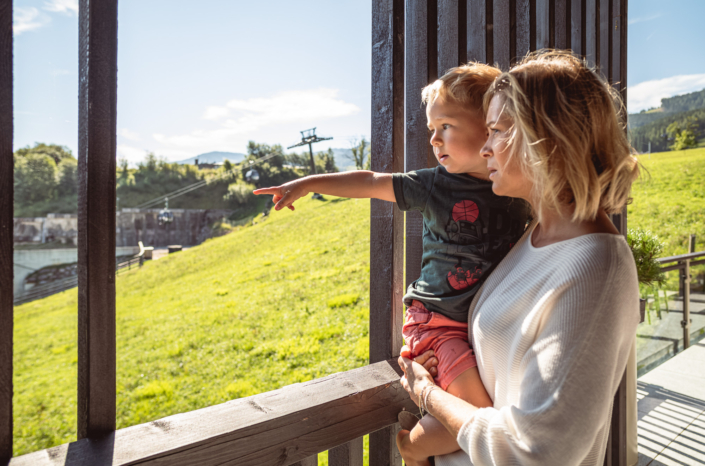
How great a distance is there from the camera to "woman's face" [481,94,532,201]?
0.69 meters

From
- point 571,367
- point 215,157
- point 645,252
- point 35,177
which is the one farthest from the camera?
point 215,157

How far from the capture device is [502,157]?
0.71 metres

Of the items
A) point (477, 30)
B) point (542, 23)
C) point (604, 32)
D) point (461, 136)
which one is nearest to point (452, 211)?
point (461, 136)

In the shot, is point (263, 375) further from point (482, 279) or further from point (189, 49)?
point (189, 49)

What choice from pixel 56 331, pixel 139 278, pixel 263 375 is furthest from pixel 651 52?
pixel 56 331

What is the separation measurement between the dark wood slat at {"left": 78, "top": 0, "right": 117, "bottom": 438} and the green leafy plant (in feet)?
7.76

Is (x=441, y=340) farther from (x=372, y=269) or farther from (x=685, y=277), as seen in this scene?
(x=685, y=277)

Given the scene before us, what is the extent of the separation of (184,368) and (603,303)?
13134mm

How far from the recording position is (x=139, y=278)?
2150 cm

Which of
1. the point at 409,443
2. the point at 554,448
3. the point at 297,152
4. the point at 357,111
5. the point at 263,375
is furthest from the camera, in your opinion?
the point at 357,111

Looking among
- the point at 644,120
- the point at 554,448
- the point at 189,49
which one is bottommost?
the point at 554,448

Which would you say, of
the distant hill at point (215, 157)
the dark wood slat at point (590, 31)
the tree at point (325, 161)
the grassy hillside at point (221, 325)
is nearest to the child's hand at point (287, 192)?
the dark wood slat at point (590, 31)

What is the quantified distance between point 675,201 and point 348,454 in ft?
54.0

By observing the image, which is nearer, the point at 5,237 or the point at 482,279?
the point at 5,237
